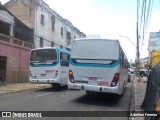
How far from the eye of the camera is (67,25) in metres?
41.7

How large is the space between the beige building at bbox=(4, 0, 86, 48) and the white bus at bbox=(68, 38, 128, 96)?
18595 millimetres

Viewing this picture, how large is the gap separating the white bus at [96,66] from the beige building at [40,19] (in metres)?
18.6

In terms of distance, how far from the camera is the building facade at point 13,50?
2247cm

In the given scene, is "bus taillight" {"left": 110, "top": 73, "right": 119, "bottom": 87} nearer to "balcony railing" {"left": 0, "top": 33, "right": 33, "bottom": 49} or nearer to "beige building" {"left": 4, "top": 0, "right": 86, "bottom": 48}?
"balcony railing" {"left": 0, "top": 33, "right": 33, "bottom": 49}

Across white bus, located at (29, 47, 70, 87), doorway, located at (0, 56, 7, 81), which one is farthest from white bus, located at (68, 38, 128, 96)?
doorway, located at (0, 56, 7, 81)

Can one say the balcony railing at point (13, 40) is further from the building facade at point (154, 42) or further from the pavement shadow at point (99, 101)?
Result: the building facade at point (154, 42)

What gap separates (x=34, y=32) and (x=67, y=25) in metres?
12.3

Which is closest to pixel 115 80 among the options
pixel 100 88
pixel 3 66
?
pixel 100 88

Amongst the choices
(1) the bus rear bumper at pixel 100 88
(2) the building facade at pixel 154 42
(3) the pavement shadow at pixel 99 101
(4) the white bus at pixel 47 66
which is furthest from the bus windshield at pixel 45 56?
(2) the building facade at pixel 154 42

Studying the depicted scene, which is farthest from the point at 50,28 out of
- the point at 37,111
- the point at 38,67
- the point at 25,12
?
the point at 37,111

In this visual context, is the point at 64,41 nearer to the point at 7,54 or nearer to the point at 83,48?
the point at 7,54

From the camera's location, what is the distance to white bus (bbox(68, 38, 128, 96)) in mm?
11641

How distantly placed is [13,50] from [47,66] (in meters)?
7.73

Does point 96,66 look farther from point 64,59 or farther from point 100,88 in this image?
point 64,59
